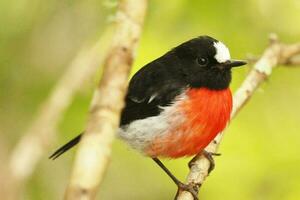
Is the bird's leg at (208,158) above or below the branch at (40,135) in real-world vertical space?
above

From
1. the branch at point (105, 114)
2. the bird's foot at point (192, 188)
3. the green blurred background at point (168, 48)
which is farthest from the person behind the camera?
the green blurred background at point (168, 48)

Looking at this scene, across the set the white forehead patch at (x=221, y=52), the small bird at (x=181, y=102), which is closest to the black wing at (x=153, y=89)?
the small bird at (x=181, y=102)

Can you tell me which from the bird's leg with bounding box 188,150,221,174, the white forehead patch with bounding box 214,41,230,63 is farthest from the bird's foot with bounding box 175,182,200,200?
the white forehead patch with bounding box 214,41,230,63

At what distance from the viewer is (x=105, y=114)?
164 cm

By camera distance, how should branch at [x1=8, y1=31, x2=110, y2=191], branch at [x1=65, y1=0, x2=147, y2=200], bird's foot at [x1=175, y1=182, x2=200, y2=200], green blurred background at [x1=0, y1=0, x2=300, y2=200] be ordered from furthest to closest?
green blurred background at [x1=0, y1=0, x2=300, y2=200] → bird's foot at [x1=175, y1=182, x2=200, y2=200] → branch at [x1=8, y1=31, x2=110, y2=191] → branch at [x1=65, y1=0, x2=147, y2=200]

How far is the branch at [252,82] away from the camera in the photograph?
3.52 meters

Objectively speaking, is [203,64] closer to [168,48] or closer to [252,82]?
[252,82]

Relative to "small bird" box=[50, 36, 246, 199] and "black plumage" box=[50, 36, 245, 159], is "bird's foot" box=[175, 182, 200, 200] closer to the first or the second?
"small bird" box=[50, 36, 246, 199]

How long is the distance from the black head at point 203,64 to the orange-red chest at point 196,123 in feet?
0.17

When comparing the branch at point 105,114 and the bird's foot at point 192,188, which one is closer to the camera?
the branch at point 105,114

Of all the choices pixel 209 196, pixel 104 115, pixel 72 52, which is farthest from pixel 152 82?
pixel 104 115

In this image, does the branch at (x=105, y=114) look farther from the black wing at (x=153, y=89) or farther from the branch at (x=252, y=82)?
the black wing at (x=153, y=89)

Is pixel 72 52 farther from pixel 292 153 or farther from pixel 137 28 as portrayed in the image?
pixel 137 28

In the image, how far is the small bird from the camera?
360 centimetres
